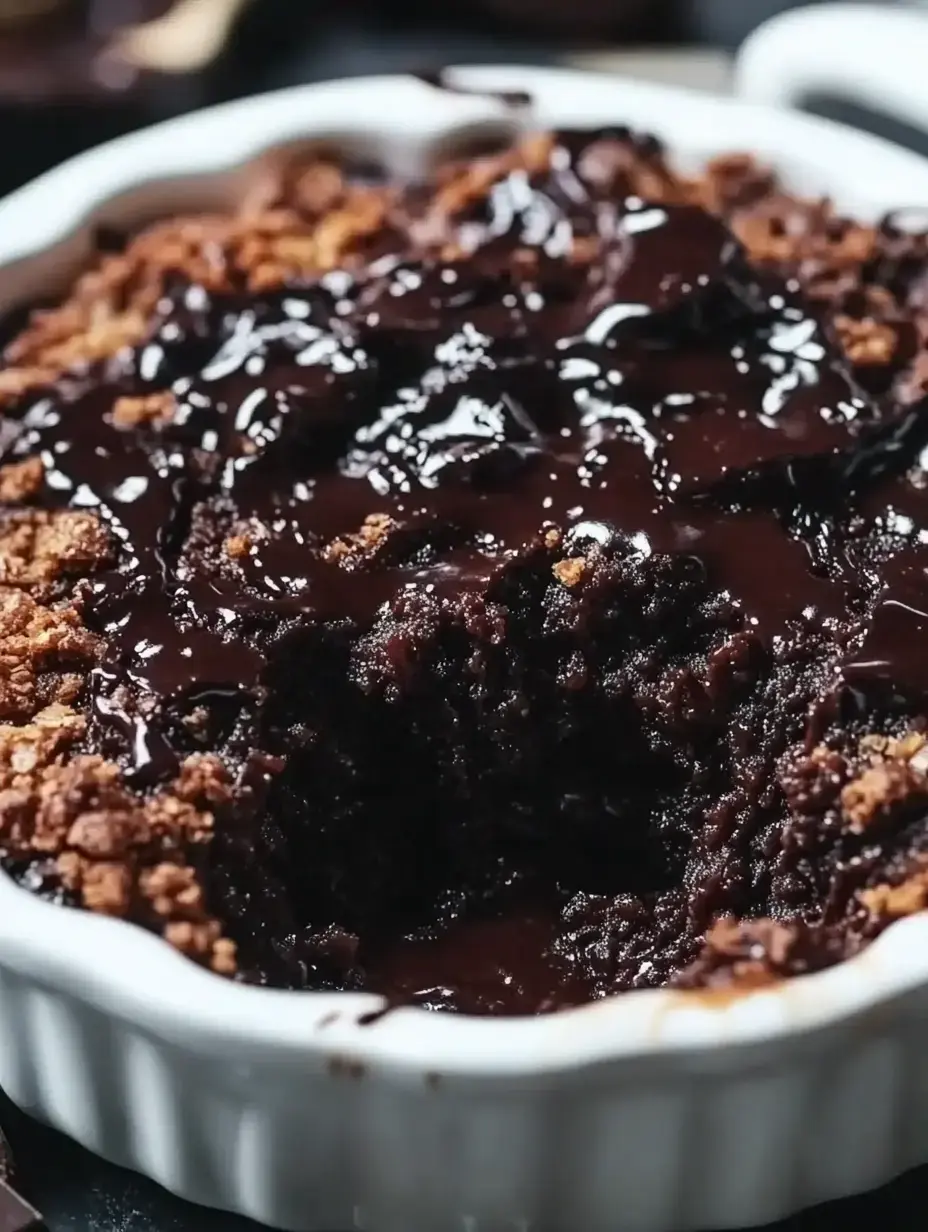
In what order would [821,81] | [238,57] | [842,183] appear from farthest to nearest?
[238,57]
[821,81]
[842,183]

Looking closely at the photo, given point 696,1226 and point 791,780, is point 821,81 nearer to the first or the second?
point 791,780

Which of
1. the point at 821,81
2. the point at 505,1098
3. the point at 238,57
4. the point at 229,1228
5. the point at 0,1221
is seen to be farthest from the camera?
the point at 238,57

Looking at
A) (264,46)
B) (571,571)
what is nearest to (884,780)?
(571,571)

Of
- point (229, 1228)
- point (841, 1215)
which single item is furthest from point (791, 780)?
point (229, 1228)

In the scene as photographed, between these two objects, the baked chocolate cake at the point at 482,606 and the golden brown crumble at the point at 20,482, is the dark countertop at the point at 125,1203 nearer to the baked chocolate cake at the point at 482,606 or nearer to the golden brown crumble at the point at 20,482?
the baked chocolate cake at the point at 482,606

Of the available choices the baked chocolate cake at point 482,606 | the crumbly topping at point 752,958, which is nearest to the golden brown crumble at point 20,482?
the baked chocolate cake at point 482,606

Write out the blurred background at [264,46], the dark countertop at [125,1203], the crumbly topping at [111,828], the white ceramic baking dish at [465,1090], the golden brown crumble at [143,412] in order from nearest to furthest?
the white ceramic baking dish at [465,1090], the crumbly topping at [111,828], the dark countertop at [125,1203], the golden brown crumble at [143,412], the blurred background at [264,46]

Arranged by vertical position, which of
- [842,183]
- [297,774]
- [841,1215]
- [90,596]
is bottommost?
[841,1215]

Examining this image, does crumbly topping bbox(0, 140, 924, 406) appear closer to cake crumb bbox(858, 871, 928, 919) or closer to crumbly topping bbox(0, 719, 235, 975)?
crumbly topping bbox(0, 719, 235, 975)
